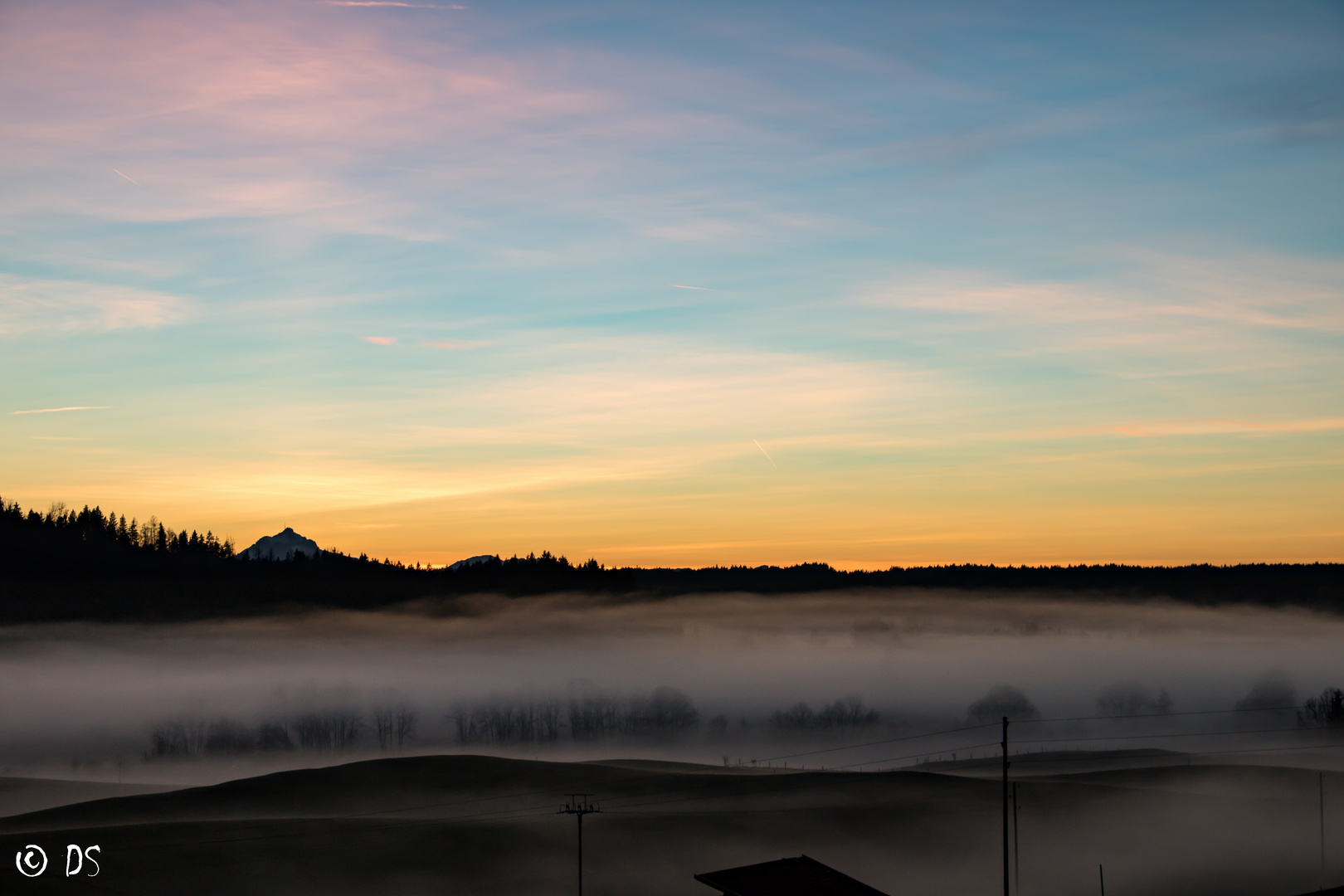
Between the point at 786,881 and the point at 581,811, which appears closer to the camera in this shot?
the point at 786,881

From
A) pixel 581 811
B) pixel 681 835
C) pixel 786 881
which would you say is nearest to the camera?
pixel 786 881

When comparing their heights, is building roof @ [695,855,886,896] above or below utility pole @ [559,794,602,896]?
above

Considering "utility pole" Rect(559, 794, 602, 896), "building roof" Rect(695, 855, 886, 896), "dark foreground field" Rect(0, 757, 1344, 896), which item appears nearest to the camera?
"building roof" Rect(695, 855, 886, 896)

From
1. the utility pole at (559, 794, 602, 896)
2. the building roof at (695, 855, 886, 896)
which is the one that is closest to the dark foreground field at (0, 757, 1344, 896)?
the utility pole at (559, 794, 602, 896)

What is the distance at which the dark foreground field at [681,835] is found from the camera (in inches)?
4619

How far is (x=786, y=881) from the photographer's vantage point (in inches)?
2179

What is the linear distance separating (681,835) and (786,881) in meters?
86.2

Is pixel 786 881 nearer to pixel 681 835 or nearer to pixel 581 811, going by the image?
pixel 581 811

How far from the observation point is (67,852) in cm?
12181

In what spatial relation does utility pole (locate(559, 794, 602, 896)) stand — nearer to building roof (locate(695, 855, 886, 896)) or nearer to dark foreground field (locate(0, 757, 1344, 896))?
dark foreground field (locate(0, 757, 1344, 896))

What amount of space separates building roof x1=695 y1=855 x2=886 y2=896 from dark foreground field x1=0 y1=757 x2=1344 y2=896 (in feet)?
196

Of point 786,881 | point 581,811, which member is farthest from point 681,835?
point 786,881

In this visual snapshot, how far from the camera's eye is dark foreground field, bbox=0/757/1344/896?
385 ft

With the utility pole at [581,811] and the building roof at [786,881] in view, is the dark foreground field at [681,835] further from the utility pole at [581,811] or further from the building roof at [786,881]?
the building roof at [786,881]
